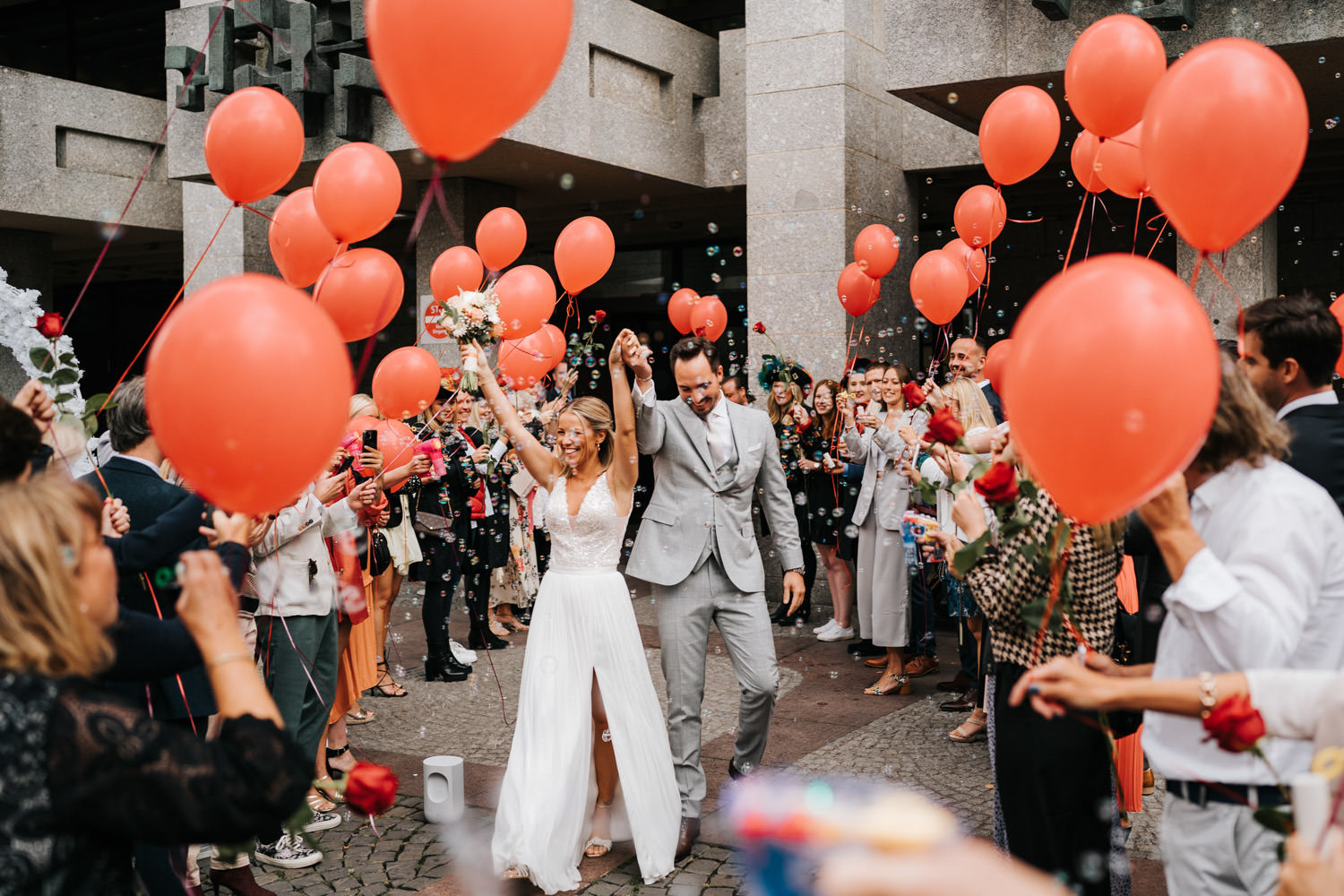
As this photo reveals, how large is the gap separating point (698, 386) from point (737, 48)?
8.09 metres

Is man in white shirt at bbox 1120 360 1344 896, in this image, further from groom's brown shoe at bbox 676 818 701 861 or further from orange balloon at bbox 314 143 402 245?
orange balloon at bbox 314 143 402 245

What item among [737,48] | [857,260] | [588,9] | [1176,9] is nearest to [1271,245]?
[1176,9]

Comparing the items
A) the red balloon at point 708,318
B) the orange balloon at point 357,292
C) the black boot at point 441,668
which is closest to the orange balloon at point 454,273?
the orange balloon at point 357,292

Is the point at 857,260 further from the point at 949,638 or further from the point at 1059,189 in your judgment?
the point at 1059,189

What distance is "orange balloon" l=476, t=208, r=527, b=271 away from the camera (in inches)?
319

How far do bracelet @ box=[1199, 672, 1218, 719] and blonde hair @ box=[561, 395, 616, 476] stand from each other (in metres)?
2.92

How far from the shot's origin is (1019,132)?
6449mm

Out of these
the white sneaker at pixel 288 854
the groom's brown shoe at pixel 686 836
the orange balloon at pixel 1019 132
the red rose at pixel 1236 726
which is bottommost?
the white sneaker at pixel 288 854

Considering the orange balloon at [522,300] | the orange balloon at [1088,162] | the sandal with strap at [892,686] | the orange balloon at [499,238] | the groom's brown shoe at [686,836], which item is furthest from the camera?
the orange balloon at [499,238]

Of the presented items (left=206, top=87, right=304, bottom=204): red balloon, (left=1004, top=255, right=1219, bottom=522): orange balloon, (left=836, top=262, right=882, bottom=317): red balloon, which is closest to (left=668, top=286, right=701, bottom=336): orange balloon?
(left=836, top=262, right=882, bottom=317): red balloon

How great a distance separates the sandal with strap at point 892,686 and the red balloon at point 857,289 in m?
3.09

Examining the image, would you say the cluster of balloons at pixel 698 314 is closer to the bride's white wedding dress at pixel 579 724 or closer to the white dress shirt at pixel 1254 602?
the bride's white wedding dress at pixel 579 724

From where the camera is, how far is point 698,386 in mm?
4977

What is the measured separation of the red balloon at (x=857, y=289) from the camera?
29.0ft
